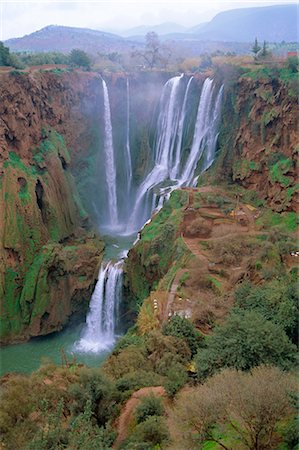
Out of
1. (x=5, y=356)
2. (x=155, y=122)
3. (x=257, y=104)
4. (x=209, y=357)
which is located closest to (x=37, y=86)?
(x=155, y=122)

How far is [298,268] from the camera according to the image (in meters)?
20.3

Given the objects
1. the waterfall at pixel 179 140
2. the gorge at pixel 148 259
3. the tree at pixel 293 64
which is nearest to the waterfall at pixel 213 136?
the gorge at pixel 148 259

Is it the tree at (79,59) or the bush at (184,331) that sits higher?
the tree at (79,59)

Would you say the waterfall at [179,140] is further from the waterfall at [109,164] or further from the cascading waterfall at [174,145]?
the waterfall at [109,164]

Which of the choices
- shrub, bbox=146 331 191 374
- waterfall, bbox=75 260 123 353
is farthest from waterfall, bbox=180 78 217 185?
shrub, bbox=146 331 191 374

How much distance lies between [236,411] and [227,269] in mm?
11758

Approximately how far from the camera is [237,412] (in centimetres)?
999

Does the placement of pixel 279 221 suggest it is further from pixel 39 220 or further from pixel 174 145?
pixel 174 145


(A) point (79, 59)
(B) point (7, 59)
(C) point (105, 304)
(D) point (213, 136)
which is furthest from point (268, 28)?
(C) point (105, 304)

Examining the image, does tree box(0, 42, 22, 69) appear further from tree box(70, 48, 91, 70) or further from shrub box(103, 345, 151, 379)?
shrub box(103, 345, 151, 379)

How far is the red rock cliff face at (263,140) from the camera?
27422 millimetres

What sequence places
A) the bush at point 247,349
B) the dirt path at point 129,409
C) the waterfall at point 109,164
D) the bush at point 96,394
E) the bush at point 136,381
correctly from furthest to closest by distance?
the waterfall at point 109,164, the bush at point 136,381, the bush at point 96,394, the bush at point 247,349, the dirt path at point 129,409

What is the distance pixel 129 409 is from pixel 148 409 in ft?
4.31

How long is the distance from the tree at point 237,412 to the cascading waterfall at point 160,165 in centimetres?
1645
